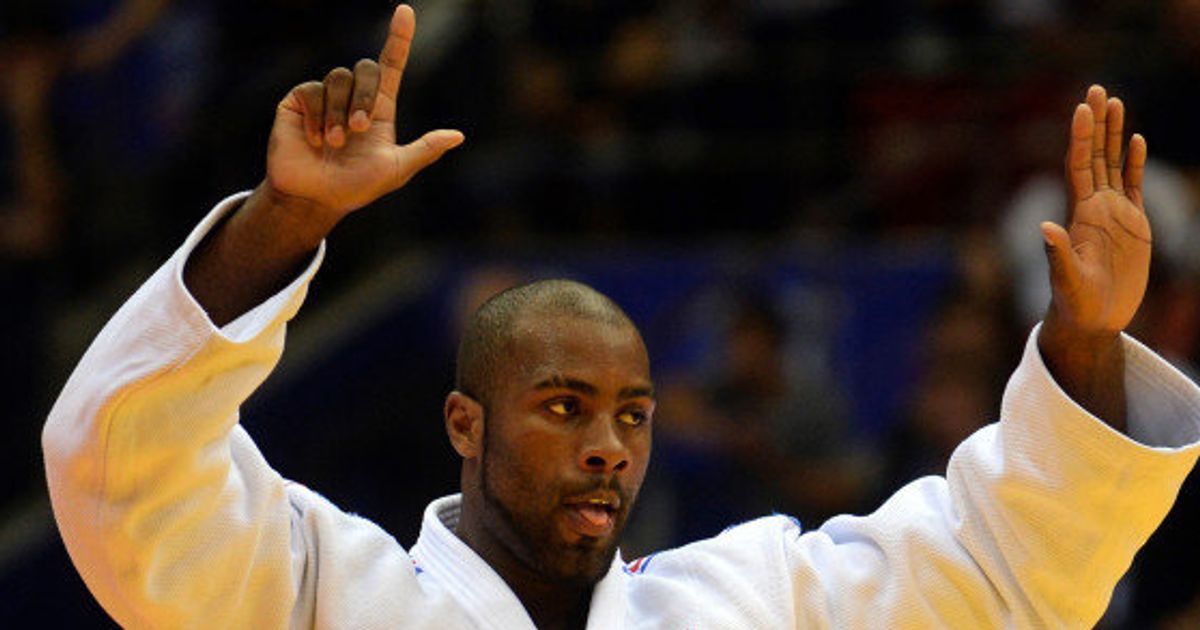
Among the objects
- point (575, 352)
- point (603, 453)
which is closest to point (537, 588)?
point (603, 453)

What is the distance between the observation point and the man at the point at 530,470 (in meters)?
4.39

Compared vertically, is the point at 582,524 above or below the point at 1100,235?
below

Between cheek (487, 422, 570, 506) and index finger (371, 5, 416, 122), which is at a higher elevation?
index finger (371, 5, 416, 122)

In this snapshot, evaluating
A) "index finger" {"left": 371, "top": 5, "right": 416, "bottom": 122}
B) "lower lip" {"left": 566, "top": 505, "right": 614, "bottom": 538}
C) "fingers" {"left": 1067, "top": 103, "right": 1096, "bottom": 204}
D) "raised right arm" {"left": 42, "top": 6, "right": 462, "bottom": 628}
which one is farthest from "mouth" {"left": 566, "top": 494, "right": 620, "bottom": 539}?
"fingers" {"left": 1067, "top": 103, "right": 1096, "bottom": 204}

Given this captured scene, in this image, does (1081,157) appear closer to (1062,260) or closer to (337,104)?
(1062,260)

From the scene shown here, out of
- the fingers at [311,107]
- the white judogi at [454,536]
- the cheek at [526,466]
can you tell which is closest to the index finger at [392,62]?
the fingers at [311,107]

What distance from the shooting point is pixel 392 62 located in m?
4.53

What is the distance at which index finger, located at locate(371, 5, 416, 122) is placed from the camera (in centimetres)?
452

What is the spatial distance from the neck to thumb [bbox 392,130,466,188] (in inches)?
37.1

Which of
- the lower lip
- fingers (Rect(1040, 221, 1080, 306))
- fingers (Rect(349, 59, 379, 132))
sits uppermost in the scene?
fingers (Rect(349, 59, 379, 132))

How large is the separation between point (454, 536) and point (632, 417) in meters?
0.50

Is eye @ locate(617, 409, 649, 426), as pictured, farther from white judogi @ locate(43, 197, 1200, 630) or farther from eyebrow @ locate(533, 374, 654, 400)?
white judogi @ locate(43, 197, 1200, 630)

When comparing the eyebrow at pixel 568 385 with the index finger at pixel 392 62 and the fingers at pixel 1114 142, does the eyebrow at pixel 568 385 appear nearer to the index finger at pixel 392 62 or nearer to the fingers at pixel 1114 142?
the index finger at pixel 392 62

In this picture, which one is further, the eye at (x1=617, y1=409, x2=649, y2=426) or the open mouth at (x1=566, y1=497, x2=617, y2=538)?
the eye at (x1=617, y1=409, x2=649, y2=426)
